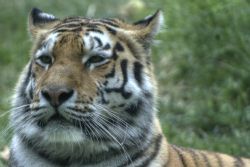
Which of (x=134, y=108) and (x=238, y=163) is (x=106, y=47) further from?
(x=238, y=163)

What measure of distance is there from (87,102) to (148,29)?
30.0 inches

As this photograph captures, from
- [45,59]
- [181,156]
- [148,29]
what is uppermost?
[148,29]

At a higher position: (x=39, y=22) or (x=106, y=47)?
(x=39, y=22)

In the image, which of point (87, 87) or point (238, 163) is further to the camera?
point (238, 163)

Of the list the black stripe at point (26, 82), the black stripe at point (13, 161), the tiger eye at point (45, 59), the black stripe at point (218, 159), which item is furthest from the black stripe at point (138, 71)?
the black stripe at point (218, 159)

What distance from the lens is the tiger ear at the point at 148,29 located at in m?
4.43

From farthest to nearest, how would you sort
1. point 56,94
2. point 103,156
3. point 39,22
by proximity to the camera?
point 39,22, point 103,156, point 56,94

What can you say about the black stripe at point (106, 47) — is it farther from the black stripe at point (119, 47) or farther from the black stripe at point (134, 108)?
the black stripe at point (134, 108)

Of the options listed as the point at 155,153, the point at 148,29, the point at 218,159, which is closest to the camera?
the point at 155,153

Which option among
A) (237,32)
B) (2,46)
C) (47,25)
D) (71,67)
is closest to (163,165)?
(71,67)

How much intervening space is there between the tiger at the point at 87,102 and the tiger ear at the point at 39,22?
0.34ft

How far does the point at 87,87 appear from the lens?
3.93 metres

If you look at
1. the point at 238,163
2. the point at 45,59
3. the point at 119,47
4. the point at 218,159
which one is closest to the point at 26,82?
the point at 45,59

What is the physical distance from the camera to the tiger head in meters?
3.87
